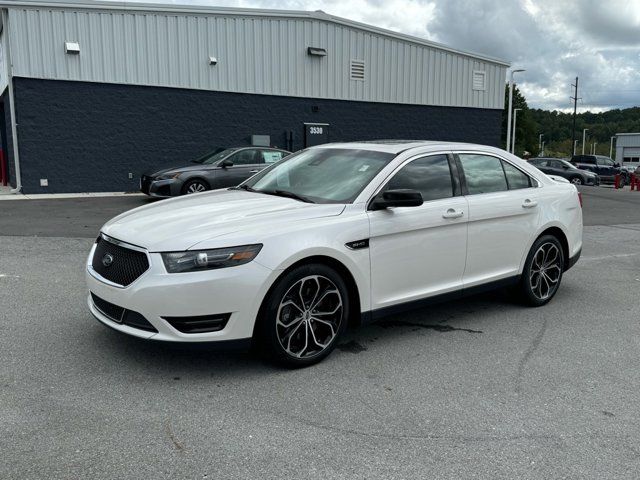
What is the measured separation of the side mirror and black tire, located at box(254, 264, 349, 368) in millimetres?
679

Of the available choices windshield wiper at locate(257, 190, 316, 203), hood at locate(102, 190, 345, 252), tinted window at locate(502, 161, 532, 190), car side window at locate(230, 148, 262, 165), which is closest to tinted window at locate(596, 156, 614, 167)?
car side window at locate(230, 148, 262, 165)

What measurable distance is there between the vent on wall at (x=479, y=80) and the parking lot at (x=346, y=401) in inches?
795

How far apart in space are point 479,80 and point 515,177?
20239 mm

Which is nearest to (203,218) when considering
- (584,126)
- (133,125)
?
(133,125)

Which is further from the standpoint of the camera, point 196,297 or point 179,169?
point 179,169

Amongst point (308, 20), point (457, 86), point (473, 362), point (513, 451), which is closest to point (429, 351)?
point (473, 362)

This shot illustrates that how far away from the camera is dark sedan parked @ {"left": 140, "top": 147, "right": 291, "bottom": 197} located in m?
13.7

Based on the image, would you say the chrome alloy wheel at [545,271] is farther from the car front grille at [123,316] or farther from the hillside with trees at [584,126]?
the hillside with trees at [584,126]

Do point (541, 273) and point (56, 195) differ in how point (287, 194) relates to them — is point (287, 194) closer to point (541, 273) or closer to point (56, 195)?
point (541, 273)

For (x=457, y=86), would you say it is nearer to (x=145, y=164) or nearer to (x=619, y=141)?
(x=145, y=164)

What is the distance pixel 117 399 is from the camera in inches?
142

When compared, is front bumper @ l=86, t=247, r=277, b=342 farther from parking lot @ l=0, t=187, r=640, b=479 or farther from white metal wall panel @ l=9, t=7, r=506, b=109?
white metal wall panel @ l=9, t=7, r=506, b=109

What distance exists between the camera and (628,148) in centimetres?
7350

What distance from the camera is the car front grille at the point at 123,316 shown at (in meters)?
3.78
